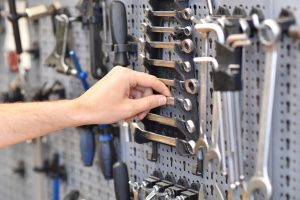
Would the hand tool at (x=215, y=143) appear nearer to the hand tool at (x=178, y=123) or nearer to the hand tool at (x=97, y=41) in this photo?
the hand tool at (x=178, y=123)

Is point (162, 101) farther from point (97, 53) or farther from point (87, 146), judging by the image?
point (87, 146)

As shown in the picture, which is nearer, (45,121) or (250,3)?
(250,3)

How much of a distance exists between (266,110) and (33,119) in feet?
1.96

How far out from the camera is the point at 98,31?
63.4 inches

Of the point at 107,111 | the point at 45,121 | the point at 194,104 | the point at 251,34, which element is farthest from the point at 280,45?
the point at 45,121

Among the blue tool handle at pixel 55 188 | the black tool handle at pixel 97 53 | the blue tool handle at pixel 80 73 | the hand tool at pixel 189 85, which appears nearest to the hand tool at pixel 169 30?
the hand tool at pixel 189 85

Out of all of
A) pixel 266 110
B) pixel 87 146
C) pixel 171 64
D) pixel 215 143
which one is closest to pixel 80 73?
pixel 87 146

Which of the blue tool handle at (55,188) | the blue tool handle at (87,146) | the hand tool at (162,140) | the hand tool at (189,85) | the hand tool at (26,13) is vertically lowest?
the blue tool handle at (55,188)

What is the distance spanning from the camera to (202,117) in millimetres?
1285

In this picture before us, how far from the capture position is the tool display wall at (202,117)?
1.12m

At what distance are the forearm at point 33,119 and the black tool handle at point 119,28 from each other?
8.0 inches

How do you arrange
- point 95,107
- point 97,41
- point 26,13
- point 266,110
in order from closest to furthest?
point 266,110 → point 95,107 → point 97,41 → point 26,13

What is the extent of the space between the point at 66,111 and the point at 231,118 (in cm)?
43

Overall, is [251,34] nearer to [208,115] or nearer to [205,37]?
[205,37]
